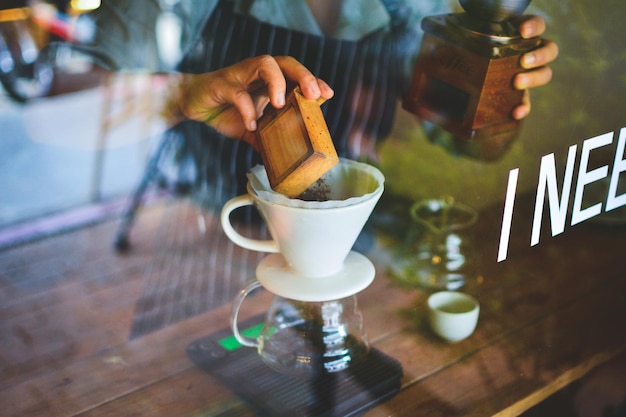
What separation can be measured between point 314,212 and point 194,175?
1.09 feet

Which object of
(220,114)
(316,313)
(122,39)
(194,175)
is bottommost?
(316,313)

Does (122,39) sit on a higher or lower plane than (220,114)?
higher

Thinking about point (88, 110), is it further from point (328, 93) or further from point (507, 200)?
point (507, 200)

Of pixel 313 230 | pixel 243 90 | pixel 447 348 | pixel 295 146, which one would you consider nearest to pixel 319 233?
pixel 313 230

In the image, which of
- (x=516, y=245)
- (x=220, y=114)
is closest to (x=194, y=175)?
(x=220, y=114)

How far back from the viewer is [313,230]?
0.81 metres

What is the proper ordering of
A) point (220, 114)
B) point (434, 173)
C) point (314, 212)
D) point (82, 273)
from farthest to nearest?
1. point (434, 173)
2. point (82, 273)
3. point (220, 114)
4. point (314, 212)

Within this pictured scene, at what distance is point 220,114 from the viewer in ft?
3.00

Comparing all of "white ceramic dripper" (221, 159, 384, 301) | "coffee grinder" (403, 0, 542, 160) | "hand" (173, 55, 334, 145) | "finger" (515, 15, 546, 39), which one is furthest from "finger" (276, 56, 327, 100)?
"finger" (515, 15, 546, 39)

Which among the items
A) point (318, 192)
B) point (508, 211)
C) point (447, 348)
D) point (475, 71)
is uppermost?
point (475, 71)

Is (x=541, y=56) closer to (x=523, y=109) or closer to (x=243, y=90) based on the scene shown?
(x=523, y=109)

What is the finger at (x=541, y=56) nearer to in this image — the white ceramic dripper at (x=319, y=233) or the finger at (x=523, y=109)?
the finger at (x=523, y=109)

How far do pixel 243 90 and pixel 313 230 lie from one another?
21 cm

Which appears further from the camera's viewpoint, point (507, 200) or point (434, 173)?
point (434, 173)
